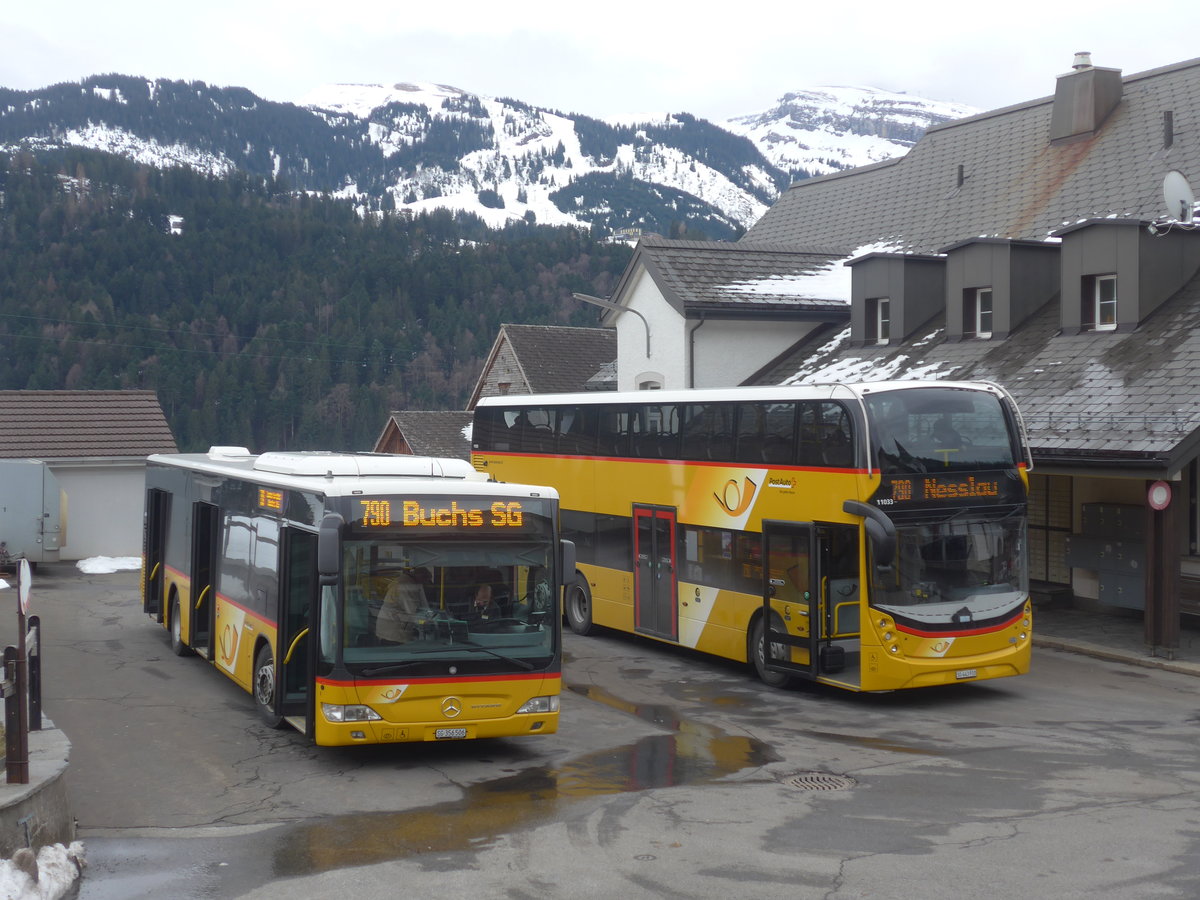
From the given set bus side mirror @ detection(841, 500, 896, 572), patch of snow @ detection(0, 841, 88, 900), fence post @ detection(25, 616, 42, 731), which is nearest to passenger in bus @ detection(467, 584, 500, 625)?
fence post @ detection(25, 616, 42, 731)

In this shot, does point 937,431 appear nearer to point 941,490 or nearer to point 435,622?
point 941,490

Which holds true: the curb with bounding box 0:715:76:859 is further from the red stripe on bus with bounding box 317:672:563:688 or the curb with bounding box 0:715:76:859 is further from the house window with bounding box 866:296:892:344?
the house window with bounding box 866:296:892:344

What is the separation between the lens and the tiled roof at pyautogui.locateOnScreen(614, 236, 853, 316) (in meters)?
27.5

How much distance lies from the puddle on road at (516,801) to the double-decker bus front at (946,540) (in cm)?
235

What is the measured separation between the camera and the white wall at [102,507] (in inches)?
1251

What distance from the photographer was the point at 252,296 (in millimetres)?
118312

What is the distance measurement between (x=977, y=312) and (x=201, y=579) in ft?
47.1

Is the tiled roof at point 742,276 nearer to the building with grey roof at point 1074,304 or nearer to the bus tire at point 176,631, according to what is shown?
the building with grey roof at point 1074,304

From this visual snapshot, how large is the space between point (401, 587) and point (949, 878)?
5.18 m

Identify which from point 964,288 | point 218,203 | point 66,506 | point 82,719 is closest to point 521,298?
point 218,203

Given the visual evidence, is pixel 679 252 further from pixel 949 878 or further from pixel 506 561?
pixel 949 878

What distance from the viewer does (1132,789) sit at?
10680 millimetres

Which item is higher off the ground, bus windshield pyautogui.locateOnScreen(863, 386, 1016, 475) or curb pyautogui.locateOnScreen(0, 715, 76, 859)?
bus windshield pyautogui.locateOnScreen(863, 386, 1016, 475)

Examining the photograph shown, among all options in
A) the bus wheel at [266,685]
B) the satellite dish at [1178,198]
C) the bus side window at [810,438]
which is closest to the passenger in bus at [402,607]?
the bus wheel at [266,685]
